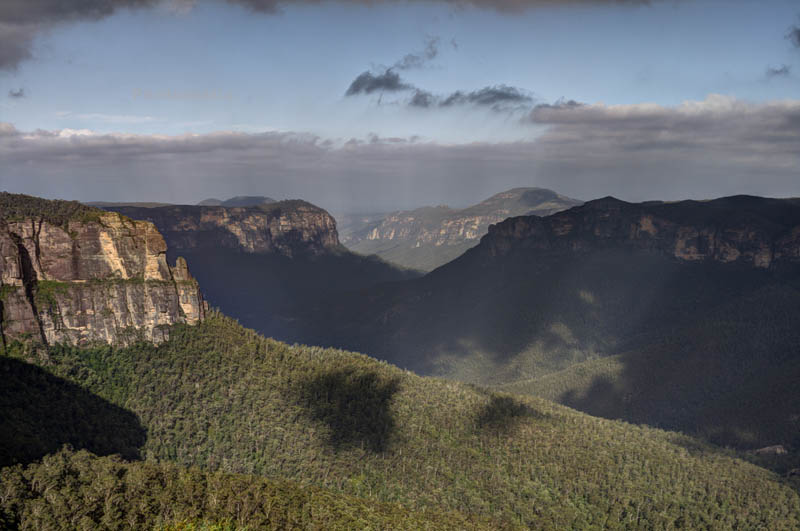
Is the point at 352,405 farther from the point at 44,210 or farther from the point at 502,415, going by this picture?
the point at 44,210

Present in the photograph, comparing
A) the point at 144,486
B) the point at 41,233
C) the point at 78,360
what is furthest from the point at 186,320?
the point at 144,486

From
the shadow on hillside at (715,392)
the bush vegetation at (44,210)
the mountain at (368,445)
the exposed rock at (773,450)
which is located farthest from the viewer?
the shadow on hillside at (715,392)

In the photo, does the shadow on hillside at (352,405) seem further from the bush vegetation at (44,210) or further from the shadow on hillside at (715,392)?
the shadow on hillside at (715,392)

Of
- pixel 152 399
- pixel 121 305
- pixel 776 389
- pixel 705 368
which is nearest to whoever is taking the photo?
pixel 152 399

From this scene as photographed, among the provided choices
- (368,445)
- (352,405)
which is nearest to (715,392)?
(352,405)

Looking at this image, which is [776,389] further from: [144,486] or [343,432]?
[144,486]

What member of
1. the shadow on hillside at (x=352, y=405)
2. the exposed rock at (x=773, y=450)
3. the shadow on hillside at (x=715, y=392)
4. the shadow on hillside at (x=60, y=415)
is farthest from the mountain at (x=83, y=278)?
the exposed rock at (x=773, y=450)
